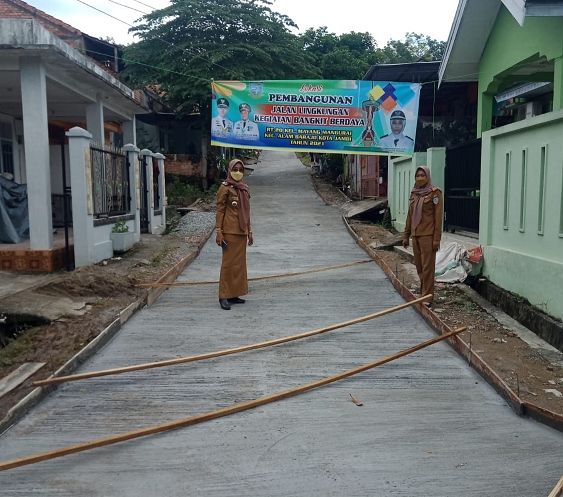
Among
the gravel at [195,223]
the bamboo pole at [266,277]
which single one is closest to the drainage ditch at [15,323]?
the bamboo pole at [266,277]

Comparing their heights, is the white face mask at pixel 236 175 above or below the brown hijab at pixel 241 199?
above

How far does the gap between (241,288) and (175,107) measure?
1768cm

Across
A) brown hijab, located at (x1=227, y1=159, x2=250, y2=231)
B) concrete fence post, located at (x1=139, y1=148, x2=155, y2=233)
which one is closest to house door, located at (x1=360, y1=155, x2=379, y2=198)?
concrete fence post, located at (x1=139, y1=148, x2=155, y2=233)

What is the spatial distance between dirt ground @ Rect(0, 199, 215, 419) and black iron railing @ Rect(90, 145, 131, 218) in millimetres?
974

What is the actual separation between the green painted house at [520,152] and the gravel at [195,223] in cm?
743

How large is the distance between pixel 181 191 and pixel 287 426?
2063 centimetres

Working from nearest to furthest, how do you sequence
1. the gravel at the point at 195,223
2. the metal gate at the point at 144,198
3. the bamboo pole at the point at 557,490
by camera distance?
the bamboo pole at the point at 557,490, the metal gate at the point at 144,198, the gravel at the point at 195,223

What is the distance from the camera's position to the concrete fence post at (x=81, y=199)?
33.4ft

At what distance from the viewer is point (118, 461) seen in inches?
135

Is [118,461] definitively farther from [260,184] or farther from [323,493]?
[260,184]

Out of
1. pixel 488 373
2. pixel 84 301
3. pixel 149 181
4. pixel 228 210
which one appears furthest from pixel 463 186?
pixel 149 181

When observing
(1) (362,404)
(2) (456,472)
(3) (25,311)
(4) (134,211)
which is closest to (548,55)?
(1) (362,404)

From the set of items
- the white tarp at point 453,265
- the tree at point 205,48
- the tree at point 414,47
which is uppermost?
the tree at point 414,47

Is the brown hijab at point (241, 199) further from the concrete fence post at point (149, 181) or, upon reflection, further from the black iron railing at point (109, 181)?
the concrete fence post at point (149, 181)
